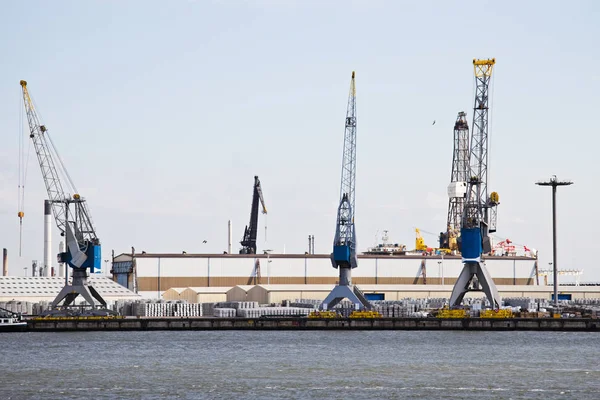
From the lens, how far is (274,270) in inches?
6462

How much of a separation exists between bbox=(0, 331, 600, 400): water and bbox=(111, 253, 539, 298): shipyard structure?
48153 mm

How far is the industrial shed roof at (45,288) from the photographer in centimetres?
15512

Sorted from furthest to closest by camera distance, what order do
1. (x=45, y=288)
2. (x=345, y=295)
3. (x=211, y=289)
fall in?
(x=45, y=288), (x=211, y=289), (x=345, y=295)

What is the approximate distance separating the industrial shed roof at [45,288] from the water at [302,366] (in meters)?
44.5

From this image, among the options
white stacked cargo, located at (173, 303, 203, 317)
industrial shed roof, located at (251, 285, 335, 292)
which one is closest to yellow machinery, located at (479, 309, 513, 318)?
white stacked cargo, located at (173, 303, 203, 317)

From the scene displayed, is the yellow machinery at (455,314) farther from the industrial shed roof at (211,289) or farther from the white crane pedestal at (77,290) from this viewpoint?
the industrial shed roof at (211,289)

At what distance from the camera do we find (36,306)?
474 feet

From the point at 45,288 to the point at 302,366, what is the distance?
290ft

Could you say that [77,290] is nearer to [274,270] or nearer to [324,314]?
[324,314]

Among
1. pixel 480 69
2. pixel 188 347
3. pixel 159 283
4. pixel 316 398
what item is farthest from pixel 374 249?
pixel 316 398

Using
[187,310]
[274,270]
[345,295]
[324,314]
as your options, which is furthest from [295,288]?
[324,314]

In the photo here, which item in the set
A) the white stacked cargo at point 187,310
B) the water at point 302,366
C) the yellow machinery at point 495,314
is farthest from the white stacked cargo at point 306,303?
the water at point 302,366

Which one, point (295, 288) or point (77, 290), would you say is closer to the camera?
point (77, 290)

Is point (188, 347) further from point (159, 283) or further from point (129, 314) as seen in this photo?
point (159, 283)
